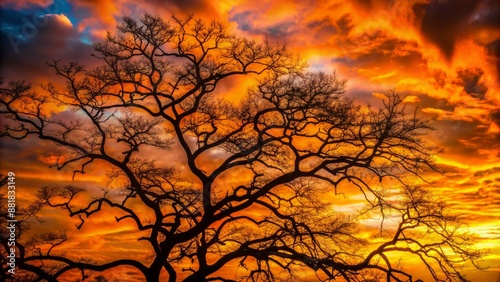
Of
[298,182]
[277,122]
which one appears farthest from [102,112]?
[298,182]

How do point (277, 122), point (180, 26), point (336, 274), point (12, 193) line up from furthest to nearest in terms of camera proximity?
1. point (180, 26)
2. point (277, 122)
3. point (336, 274)
4. point (12, 193)

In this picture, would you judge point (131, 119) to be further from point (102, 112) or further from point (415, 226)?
point (415, 226)

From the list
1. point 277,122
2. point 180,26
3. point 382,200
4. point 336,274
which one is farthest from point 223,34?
point 336,274

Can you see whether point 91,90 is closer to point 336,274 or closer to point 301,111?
point 301,111

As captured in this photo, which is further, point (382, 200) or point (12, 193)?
point (382, 200)

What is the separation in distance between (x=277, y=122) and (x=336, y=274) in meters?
4.96

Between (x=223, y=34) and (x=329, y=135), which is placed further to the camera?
(x=223, y=34)

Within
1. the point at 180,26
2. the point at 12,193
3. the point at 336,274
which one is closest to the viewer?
the point at 12,193

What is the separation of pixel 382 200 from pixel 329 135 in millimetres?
2492

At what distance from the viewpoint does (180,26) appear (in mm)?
17203

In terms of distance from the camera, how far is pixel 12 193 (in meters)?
13.9

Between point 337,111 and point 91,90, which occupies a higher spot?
point 91,90

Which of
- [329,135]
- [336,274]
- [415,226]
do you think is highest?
[329,135]

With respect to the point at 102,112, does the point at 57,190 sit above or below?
below
